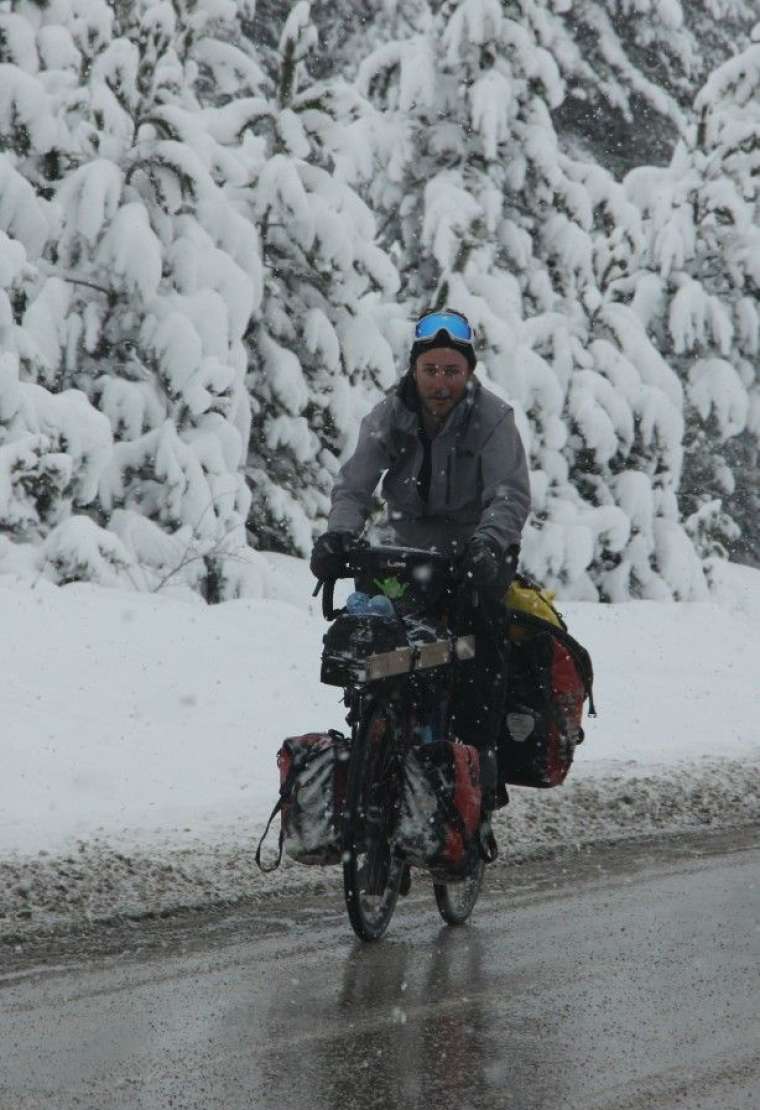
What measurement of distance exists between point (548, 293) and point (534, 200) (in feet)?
3.81

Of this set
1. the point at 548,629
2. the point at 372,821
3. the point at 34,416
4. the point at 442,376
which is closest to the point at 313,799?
the point at 372,821

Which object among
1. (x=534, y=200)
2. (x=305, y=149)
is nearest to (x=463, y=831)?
(x=305, y=149)

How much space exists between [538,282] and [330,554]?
15.9 meters

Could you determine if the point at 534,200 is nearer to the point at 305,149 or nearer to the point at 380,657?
the point at 305,149

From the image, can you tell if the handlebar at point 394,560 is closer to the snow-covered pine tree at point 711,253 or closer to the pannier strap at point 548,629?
the pannier strap at point 548,629

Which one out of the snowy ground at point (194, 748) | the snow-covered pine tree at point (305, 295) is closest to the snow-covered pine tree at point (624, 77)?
the snow-covered pine tree at point (305, 295)

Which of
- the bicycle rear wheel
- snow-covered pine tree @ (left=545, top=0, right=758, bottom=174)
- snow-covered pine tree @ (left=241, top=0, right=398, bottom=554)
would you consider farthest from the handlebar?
snow-covered pine tree @ (left=545, top=0, right=758, bottom=174)

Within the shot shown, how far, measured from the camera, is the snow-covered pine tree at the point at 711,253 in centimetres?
2355

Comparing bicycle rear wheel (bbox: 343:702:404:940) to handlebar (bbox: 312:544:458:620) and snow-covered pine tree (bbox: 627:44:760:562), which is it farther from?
snow-covered pine tree (bbox: 627:44:760:562)

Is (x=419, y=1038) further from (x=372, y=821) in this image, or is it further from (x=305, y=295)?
(x=305, y=295)

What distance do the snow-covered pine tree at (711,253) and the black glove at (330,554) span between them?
17.8m

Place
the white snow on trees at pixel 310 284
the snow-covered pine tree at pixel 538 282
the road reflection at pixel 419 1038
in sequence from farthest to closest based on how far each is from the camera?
the snow-covered pine tree at pixel 538 282
the white snow on trees at pixel 310 284
the road reflection at pixel 419 1038

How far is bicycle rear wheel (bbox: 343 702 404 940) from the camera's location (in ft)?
20.2

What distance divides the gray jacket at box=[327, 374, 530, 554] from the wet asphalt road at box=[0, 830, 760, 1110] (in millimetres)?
1542
